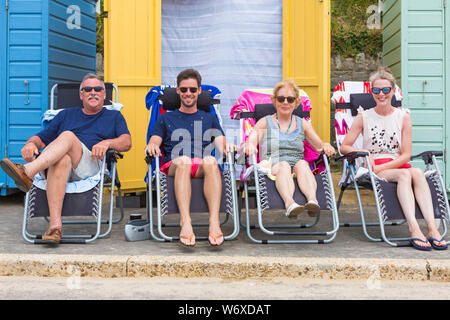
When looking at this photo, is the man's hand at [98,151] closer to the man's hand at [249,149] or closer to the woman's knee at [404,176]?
the man's hand at [249,149]

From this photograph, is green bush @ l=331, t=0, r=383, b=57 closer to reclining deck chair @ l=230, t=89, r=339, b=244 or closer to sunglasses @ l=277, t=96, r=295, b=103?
reclining deck chair @ l=230, t=89, r=339, b=244

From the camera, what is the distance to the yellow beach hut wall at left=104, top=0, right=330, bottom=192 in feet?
17.0

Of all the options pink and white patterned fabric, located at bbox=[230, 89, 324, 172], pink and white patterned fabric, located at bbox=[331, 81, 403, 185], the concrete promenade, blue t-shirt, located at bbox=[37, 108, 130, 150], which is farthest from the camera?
pink and white patterned fabric, located at bbox=[331, 81, 403, 185]

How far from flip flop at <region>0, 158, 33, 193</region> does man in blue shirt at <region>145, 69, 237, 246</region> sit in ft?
2.62

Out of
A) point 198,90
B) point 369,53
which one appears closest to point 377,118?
point 198,90

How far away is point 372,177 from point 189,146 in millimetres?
1334

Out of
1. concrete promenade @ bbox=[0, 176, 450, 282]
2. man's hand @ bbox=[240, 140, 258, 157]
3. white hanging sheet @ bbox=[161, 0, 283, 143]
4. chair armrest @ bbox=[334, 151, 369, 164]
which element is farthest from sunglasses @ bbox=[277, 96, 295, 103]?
white hanging sheet @ bbox=[161, 0, 283, 143]

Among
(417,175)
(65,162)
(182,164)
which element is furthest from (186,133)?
(417,175)

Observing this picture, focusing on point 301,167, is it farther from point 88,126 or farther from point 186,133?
point 88,126

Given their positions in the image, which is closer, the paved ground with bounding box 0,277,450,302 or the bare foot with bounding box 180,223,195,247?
the paved ground with bounding box 0,277,450,302

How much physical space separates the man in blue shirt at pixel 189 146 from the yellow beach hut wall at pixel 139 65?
1.36 meters

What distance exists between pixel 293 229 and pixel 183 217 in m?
1.10

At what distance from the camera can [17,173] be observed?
3.32m

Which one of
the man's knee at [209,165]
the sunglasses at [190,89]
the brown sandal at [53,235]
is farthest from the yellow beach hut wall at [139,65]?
the man's knee at [209,165]
